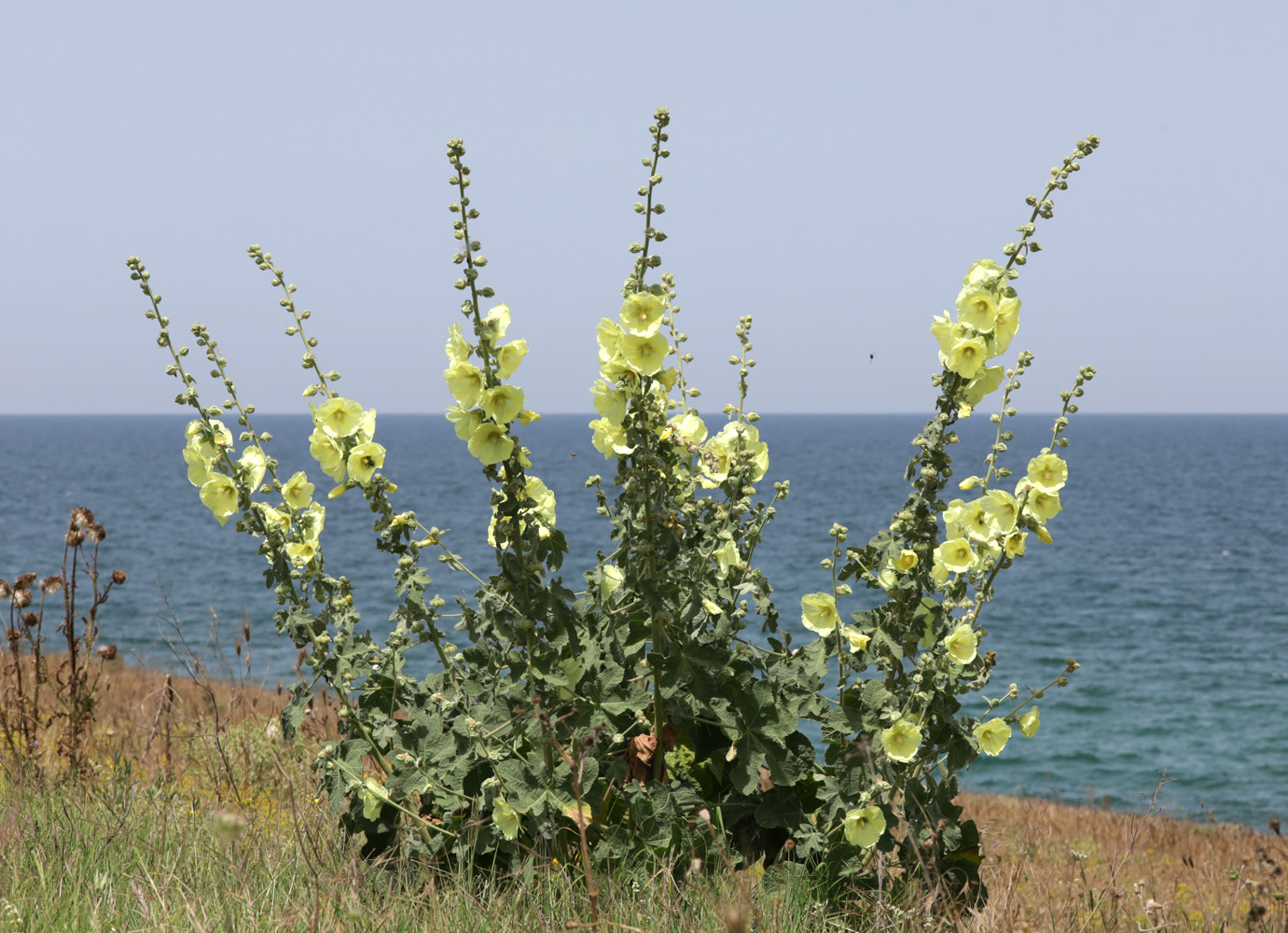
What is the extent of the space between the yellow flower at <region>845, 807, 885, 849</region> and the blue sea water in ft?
4.29

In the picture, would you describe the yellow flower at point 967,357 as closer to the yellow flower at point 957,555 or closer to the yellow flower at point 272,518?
the yellow flower at point 957,555

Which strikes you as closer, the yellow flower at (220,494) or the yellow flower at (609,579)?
the yellow flower at (220,494)

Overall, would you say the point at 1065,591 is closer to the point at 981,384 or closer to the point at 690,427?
the point at 981,384

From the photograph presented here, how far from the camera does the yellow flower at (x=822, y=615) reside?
305 cm

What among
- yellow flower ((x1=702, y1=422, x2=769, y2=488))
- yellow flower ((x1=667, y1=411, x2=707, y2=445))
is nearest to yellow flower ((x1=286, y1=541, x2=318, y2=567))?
yellow flower ((x1=667, y1=411, x2=707, y2=445))

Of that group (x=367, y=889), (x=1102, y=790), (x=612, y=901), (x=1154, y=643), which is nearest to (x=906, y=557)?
(x=612, y=901)

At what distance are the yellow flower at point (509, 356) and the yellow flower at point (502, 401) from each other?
0.23 ft

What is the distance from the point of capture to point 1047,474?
2.96 metres

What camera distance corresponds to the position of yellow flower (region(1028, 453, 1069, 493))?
2930mm

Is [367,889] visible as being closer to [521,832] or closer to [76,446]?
[521,832]

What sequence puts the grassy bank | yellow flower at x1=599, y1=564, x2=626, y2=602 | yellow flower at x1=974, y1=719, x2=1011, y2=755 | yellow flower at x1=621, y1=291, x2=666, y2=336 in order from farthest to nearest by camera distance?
→ yellow flower at x1=599, y1=564, x2=626, y2=602, yellow flower at x1=974, y1=719, x2=1011, y2=755, yellow flower at x1=621, y1=291, x2=666, y2=336, the grassy bank

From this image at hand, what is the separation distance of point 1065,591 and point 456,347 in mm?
28357

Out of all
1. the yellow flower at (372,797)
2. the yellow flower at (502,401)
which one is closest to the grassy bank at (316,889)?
the yellow flower at (372,797)

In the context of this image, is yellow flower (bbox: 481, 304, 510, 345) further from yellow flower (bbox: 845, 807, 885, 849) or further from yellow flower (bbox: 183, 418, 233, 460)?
yellow flower (bbox: 845, 807, 885, 849)
